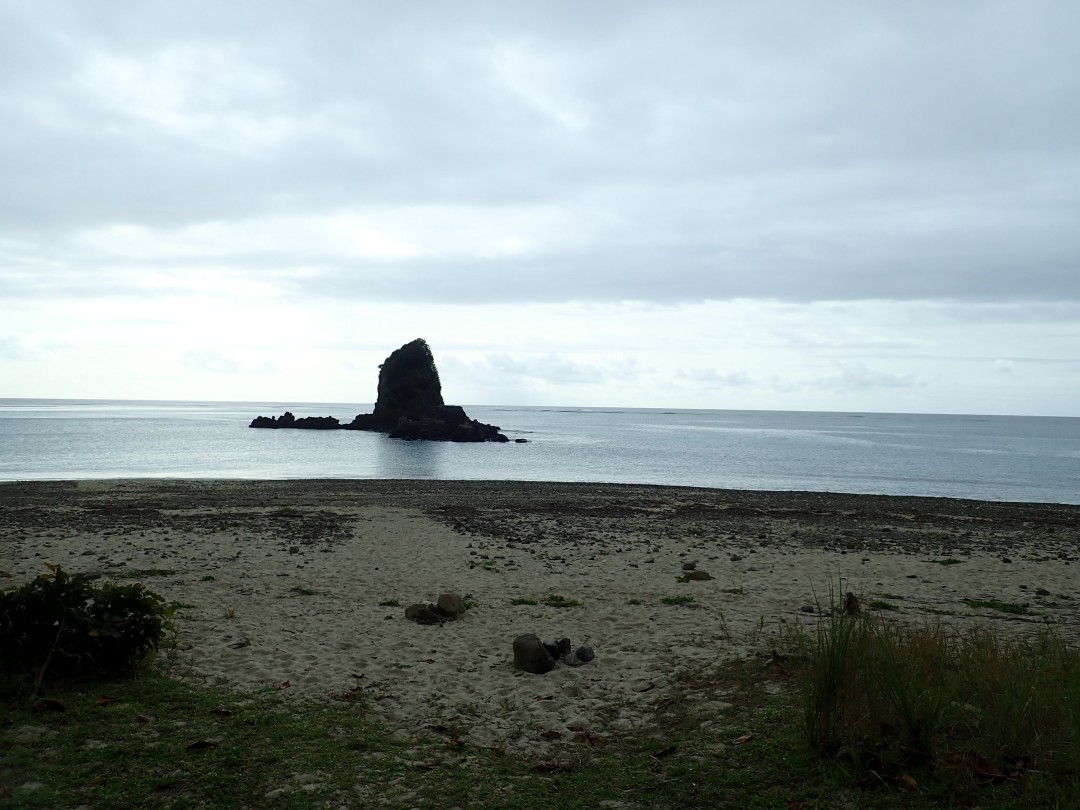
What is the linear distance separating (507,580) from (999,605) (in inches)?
329

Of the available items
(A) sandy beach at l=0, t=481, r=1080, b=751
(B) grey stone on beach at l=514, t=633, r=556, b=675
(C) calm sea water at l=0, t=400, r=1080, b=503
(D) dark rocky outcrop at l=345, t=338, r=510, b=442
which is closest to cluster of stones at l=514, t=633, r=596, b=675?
(B) grey stone on beach at l=514, t=633, r=556, b=675

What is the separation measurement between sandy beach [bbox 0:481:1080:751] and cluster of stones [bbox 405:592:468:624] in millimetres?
232

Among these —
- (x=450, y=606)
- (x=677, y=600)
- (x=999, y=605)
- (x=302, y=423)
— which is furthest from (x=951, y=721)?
(x=302, y=423)

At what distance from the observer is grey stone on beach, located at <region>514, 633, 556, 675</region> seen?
8703mm

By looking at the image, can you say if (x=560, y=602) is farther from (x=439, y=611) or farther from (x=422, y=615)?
(x=422, y=615)

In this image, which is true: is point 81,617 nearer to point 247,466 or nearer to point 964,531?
point 964,531

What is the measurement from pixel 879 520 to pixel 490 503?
14195 millimetres

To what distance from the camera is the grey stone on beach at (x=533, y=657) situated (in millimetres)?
8703

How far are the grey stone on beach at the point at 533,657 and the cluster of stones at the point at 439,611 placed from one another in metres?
2.35

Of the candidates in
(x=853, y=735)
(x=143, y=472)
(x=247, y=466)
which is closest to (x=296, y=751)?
(x=853, y=735)

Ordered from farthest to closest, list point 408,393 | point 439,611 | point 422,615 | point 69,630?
1. point 408,393
2. point 439,611
3. point 422,615
4. point 69,630

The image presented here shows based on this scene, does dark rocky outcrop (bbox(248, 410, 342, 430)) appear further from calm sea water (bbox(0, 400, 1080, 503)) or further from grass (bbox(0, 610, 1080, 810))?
grass (bbox(0, 610, 1080, 810))

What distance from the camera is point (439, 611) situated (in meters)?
11.3

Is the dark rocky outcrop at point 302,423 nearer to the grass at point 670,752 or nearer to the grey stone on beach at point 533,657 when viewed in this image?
the grey stone on beach at point 533,657
